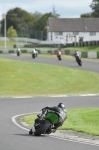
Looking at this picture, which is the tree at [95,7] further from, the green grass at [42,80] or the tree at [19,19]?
the green grass at [42,80]

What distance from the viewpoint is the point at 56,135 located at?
14133 millimetres

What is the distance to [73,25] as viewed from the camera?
14638cm

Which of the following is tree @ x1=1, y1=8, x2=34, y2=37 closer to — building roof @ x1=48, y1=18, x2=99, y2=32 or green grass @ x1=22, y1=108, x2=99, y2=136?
building roof @ x1=48, y1=18, x2=99, y2=32

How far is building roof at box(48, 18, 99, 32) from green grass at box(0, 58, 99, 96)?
9394 cm

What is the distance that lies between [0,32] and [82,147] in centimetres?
16898

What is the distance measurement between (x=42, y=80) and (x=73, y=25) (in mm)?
105249

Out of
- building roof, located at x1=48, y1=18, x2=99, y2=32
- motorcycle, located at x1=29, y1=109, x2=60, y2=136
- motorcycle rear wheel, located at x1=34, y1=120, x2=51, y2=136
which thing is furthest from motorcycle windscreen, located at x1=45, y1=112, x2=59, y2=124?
building roof, located at x1=48, y1=18, x2=99, y2=32

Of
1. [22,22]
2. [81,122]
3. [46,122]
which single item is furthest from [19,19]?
[46,122]

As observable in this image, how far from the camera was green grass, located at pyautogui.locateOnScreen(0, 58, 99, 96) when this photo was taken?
3656 cm

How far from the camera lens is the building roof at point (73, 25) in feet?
477

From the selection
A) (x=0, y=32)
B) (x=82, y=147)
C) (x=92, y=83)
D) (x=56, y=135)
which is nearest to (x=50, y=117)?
(x=56, y=135)

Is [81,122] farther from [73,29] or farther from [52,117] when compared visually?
[73,29]

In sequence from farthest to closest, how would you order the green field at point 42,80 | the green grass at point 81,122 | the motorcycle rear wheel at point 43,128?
1. the green field at point 42,80
2. the green grass at point 81,122
3. the motorcycle rear wheel at point 43,128

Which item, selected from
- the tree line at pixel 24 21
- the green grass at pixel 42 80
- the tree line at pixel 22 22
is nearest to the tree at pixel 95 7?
the tree line at pixel 24 21
